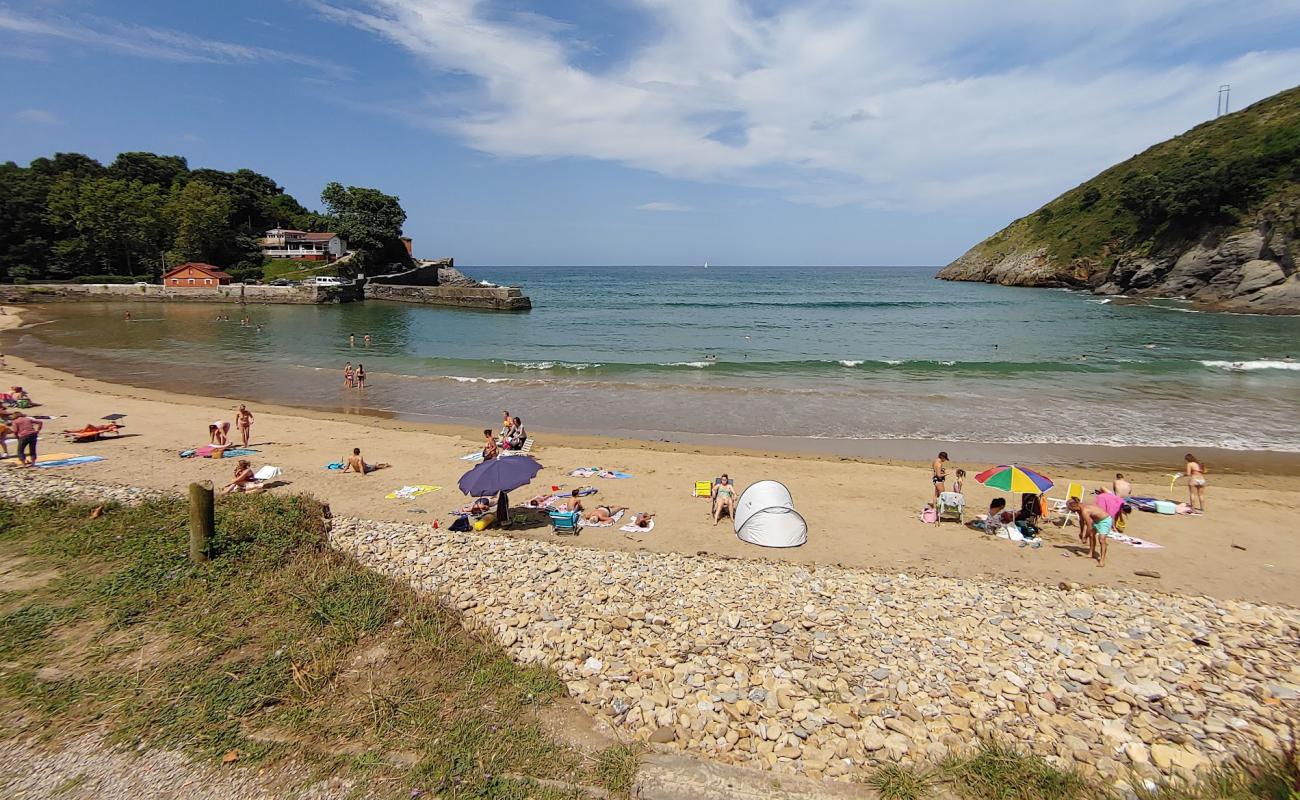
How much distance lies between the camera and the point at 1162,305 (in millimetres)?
59875

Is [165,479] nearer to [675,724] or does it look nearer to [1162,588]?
[675,724]

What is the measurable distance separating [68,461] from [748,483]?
1630cm

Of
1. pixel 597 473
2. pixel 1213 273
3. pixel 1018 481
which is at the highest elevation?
pixel 1213 273

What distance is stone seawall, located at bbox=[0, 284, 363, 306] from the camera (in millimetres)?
60688

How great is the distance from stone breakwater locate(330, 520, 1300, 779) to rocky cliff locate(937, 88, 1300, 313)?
65667mm

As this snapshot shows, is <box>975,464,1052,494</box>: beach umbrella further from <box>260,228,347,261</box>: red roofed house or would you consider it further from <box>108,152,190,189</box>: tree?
<box>108,152,190,189</box>: tree

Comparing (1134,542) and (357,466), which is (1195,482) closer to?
(1134,542)

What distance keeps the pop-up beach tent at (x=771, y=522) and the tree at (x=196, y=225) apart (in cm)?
8770

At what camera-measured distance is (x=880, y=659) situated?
687 centimetres

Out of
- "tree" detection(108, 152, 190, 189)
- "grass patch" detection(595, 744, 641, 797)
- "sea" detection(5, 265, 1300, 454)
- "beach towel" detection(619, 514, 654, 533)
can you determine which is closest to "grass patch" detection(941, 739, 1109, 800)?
"grass patch" detection(595, 744, 641, 797)

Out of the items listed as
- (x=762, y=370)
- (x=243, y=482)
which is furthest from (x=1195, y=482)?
(x=243, y=482)

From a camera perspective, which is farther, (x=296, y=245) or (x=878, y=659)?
(x=296, y=245)

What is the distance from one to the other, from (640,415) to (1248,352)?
3660 centimetres

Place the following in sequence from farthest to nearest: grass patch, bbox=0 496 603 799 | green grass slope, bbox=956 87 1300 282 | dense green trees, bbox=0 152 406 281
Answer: dense green trees, bbox=0 152 406 281 < green grass slope, bbox=956 87 1300 282 < grass patch, bbox=0 496 603 799
